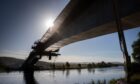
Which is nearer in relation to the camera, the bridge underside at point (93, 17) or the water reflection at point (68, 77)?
the bridge underside at point (93, 17)

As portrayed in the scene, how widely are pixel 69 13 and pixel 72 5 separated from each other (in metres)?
1.40

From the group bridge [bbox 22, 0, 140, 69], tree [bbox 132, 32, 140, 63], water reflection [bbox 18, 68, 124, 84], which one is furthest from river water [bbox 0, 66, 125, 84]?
bridge [bbox 22, 0, 140, 69]

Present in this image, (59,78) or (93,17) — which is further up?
(93,17)

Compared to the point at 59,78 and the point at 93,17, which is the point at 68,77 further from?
the point at 93,17

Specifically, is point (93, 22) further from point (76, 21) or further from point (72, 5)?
point (76, 21)

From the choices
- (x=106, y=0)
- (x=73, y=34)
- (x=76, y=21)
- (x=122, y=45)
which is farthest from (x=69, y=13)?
(x=122, y=45)

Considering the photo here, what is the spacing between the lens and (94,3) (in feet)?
37.6

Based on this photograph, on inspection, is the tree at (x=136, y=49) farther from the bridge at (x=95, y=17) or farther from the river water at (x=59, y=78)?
the bridge at (x=95, y=17)

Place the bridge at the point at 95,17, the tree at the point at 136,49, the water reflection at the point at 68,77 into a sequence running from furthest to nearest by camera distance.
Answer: the tree at the point at 136,49
the water reflection at the point at 68,77
the bridge at the point at 95,17

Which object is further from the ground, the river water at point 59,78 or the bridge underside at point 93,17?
the bridge underside at point 93,17

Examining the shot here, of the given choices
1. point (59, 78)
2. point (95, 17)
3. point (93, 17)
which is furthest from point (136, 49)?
point (95, 17)

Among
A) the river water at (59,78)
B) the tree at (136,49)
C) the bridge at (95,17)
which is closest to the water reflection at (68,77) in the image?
the river water at (59,78)

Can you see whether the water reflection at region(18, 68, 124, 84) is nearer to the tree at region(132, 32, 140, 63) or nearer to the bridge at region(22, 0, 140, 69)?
the tree at region(132, 32, 140, 63)

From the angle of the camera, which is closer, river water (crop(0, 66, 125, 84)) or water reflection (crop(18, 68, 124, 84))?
water reflection (crop(18, 68, 124, 84))
